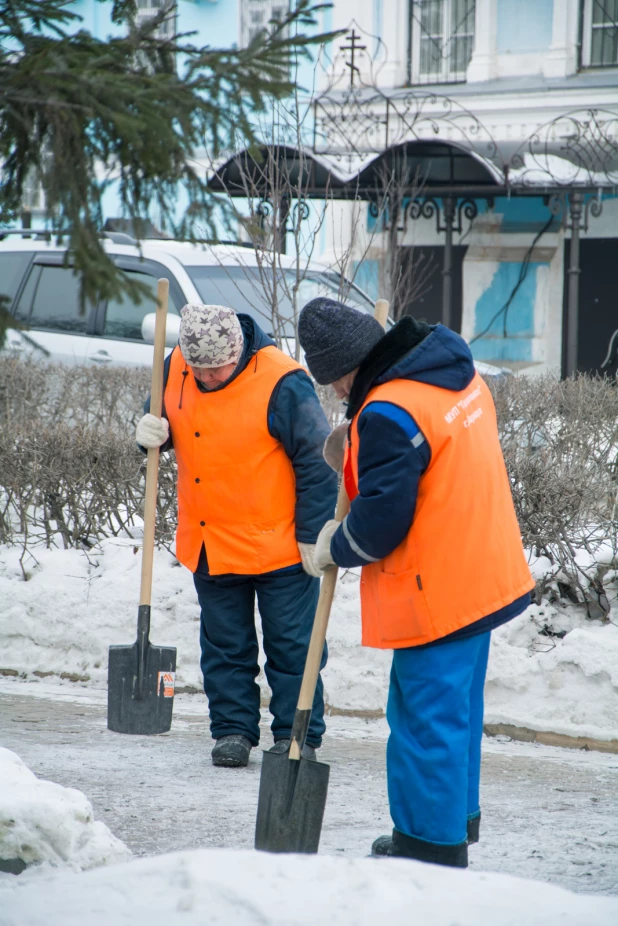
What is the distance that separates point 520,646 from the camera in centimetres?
515

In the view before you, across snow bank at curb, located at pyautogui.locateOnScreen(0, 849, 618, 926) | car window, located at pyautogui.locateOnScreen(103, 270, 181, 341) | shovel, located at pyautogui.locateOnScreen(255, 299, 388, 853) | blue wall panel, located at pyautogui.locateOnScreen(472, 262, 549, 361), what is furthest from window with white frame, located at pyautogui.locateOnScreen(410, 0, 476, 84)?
snow bank at curb, located at pyautogui.locateOnScreen(0, 849, 618, 926)

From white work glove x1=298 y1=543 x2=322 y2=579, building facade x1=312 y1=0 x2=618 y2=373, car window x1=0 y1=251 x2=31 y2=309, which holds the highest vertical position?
building facade x1=312 y1=0 x2=618 y2=373

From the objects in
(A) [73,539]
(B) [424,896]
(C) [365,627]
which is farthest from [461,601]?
(A) [73,539]

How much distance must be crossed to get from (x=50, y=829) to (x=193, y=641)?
2517 mm

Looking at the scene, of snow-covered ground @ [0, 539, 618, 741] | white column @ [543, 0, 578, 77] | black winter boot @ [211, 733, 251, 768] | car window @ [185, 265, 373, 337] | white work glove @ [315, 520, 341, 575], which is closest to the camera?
white work glove @ [315, 520, 341, 575]

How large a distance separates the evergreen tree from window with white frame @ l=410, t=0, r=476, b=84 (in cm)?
1452

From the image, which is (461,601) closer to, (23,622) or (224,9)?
(23,622)

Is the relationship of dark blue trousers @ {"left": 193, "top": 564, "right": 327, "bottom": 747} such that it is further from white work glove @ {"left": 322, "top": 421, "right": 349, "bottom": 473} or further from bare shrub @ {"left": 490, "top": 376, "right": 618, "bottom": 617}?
bare shrub @ {"left": 490, "top": 376, "right": 618, "bottom": 617}

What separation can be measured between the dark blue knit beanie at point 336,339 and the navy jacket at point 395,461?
0.08 m

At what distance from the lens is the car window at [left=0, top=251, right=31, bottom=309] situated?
31.1 ft

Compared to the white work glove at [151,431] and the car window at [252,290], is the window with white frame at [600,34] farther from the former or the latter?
the white work glove at [151,431]

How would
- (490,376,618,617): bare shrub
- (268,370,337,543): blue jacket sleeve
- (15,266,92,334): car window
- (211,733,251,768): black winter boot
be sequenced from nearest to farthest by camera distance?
(268,370,337,543): blue jacket sleeve, (211,733,251,768): black winter boot, (490,376,618,617): bare shrub, (15,266,92,334): car window

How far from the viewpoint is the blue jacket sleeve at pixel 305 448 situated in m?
4.14

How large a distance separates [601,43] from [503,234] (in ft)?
9.88
